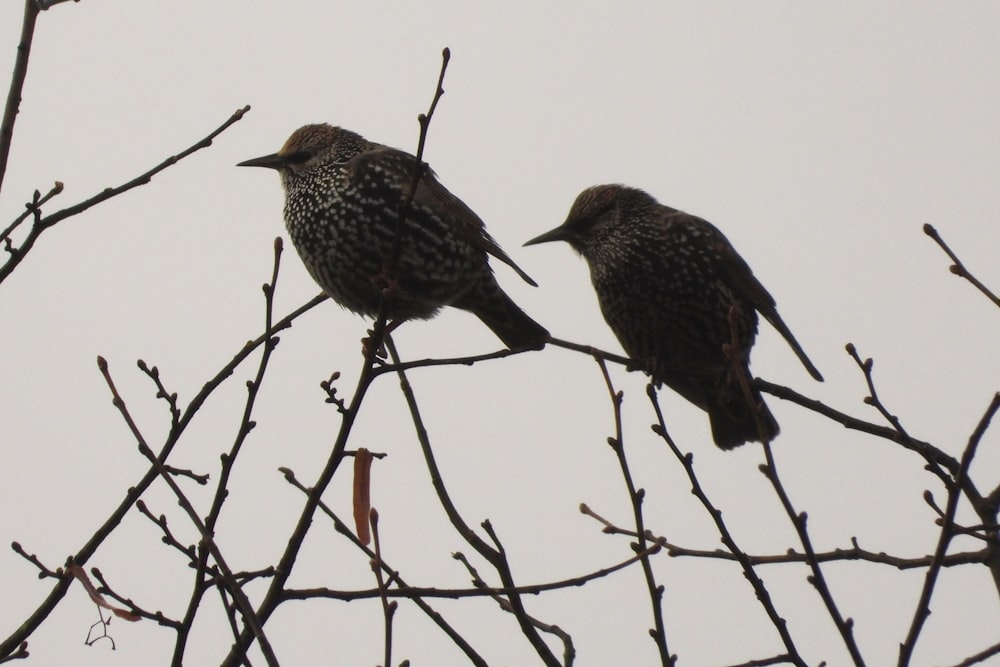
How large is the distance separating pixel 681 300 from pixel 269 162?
190 cm

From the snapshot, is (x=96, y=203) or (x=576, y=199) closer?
(x=96, y=203)

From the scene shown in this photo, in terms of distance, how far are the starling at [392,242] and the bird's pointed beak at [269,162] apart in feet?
0.70

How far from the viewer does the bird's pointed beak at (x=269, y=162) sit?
5391 millimetres

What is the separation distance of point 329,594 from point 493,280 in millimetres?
2441

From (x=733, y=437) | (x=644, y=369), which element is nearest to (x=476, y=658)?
(x=644, y=369)

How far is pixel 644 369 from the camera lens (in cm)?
533

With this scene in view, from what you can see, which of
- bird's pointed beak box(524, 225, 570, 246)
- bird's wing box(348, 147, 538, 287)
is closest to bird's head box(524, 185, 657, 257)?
bird's pointed beak box(524, 225, 570, 246)

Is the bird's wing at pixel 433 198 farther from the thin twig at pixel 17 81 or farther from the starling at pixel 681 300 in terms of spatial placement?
the thin twig at pixel 17 81

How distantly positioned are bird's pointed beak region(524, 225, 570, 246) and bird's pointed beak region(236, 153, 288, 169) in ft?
4.09

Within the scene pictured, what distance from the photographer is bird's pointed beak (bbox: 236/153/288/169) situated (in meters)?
5.39

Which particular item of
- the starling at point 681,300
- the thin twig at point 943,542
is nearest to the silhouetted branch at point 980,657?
the thin twig at point 943,542

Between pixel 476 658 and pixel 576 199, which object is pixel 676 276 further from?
pixel 476 658

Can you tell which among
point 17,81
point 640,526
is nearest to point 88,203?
point 17,81

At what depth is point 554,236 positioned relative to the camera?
Answer: 5.98 metres
